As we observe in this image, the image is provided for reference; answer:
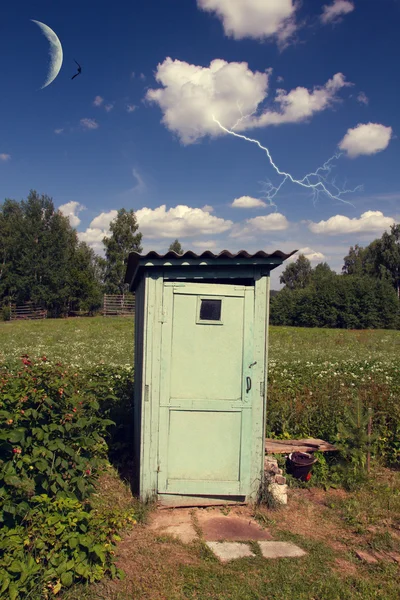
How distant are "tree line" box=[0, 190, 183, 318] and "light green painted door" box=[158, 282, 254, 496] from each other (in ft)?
151

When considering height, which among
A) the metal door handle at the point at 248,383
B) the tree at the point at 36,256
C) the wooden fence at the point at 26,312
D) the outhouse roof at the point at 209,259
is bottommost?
the metal door handle at the point at 248,383

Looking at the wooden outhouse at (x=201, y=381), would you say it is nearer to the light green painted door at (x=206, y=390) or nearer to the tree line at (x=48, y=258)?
the light green painted door at (x=206, y=390)

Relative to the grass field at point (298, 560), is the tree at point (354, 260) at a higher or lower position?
higher

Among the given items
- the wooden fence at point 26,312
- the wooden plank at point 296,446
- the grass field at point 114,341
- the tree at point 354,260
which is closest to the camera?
the wooden plank at point 296,446

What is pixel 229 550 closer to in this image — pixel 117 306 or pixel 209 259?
pixel 209 259

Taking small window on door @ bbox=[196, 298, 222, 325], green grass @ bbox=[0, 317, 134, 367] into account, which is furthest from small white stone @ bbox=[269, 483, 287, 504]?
green grass @ bbox=[0, 317, 134, 367]

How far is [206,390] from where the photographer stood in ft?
17.7

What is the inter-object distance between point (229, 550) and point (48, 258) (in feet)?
162

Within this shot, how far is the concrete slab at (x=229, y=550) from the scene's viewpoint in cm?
429

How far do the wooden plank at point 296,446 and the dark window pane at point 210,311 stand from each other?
7.68 feet

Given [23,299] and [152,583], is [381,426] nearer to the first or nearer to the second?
[152,583]

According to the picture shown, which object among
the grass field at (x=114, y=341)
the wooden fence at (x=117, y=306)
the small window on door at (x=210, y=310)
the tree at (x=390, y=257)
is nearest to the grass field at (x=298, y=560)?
the small window on door at (x=210, y=310)

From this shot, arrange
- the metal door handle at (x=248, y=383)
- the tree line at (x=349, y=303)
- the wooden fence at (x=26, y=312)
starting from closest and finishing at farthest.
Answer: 1. the metal door handle at (x=248, y=383)
2. the wooden fence at (x=26, y=312)
3. the tree line at (x=349, y=303)

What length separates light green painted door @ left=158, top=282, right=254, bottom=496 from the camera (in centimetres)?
533
